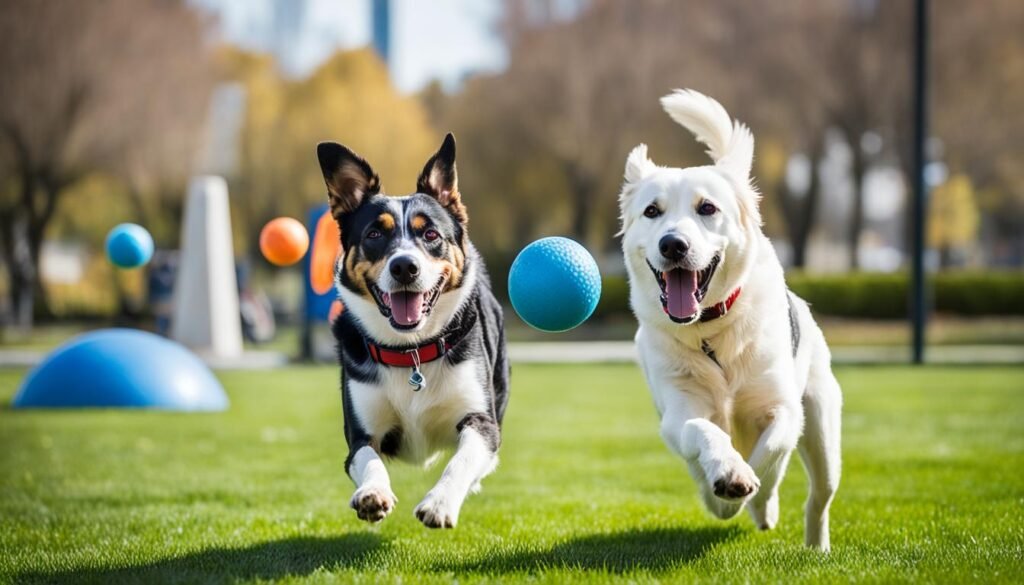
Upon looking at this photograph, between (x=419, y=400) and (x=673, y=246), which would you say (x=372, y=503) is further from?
(x=673, y=246)

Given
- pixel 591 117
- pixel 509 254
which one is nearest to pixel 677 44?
pixel 591 117

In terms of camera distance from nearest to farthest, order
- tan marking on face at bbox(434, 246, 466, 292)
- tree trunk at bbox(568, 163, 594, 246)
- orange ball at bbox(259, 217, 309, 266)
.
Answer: tan marking on face at bbox(434, 246, 466, 292) < orange ball at bbox(259, 217, 309, 266) < tree trunk at bbox(568, 163, 594, 246)

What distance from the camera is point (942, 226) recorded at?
157 feet

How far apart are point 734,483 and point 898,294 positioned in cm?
2760

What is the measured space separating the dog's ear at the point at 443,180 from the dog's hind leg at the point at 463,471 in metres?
1.10

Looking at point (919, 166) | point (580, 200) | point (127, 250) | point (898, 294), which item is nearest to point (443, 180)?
point (127, 250)

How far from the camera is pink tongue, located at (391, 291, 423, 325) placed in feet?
16.9

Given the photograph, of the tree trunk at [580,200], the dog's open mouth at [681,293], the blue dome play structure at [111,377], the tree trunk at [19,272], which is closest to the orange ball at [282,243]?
the dog's open mouth at [681,293]

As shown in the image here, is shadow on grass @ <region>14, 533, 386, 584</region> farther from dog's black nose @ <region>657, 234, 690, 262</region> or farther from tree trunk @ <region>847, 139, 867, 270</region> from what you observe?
tree trunk @ <region>847, 139, 867, 270</region>

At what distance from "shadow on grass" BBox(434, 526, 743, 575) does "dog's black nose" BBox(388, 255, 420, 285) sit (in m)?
1.33

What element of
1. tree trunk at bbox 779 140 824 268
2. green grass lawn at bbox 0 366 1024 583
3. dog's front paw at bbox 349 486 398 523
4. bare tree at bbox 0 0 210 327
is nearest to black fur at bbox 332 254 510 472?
green grass lawn at bbox 0 366 1024 583

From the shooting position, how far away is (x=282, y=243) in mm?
7789

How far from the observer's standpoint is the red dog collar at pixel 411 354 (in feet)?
17.5

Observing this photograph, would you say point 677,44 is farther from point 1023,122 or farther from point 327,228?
point 327,228
